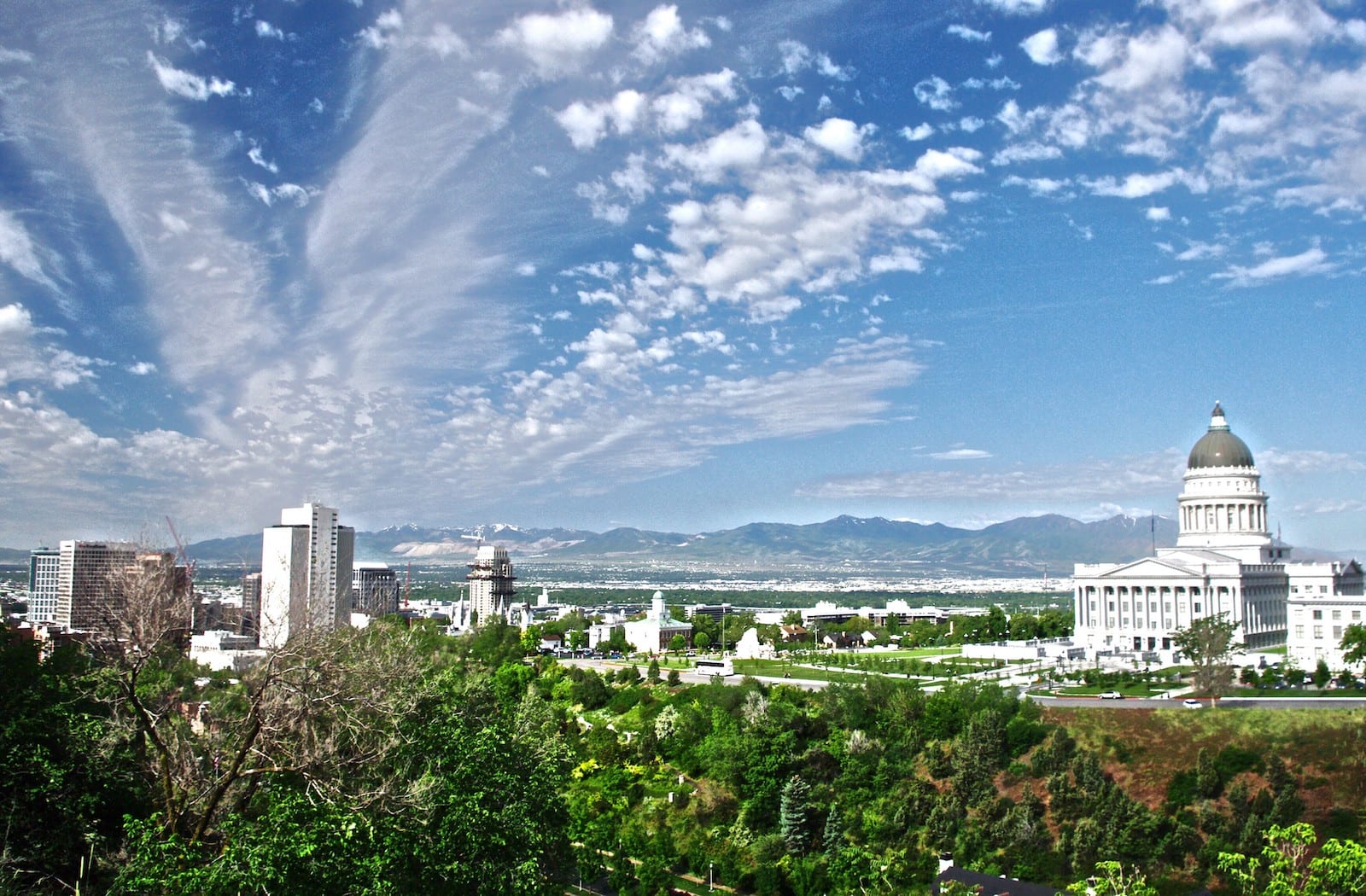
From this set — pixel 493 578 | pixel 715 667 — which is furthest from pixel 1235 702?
pixel 493 578

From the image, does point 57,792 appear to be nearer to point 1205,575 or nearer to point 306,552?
point 1205,575

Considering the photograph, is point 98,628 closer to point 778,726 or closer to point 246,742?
point 246,742

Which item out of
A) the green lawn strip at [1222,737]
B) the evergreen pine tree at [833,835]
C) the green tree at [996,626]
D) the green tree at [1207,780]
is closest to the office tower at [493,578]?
the green tree at [996,626]

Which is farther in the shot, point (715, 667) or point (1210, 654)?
point (715, 667)

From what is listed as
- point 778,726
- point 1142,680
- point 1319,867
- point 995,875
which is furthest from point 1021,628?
point 1319,867

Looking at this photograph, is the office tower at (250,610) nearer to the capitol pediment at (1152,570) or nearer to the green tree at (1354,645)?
the green tree at (1354,645)

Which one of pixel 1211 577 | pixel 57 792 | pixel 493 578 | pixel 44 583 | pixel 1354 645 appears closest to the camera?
pixel 57 792
